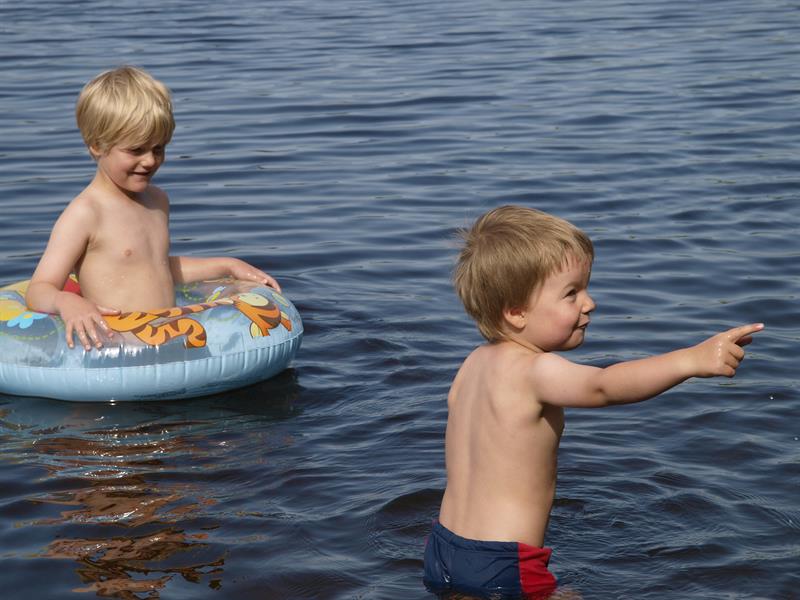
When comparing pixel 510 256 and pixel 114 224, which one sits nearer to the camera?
pixel 510 256

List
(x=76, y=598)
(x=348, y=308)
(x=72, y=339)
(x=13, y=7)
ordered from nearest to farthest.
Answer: (x=76, y=598)
(x=72, y=339)
(x=348, y=308)
(x=13, y=7)

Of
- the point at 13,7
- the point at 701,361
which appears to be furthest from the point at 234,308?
the point at 13,7

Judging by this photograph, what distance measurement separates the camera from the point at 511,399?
386 cm

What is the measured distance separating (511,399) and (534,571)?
523 mm

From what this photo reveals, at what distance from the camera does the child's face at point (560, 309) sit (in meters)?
3.81

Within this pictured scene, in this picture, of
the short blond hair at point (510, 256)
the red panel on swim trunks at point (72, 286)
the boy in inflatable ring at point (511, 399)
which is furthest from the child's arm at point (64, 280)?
the short blond hair at point (510, 256)

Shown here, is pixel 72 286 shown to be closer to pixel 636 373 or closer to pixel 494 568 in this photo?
pixel 494 568

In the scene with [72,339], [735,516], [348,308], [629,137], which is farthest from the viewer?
[629,137]

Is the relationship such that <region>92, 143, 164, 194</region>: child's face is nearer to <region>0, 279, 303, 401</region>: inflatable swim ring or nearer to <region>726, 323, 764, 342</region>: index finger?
<region>0, 279, 303, 401</region>: inflatable swim ring

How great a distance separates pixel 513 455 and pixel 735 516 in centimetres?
134

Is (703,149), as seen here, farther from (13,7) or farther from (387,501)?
(13,7)

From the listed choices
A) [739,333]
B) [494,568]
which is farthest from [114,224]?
[739,333]

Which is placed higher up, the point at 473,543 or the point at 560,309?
the point at 560,309

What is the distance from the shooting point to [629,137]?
11227 millimetres
